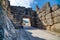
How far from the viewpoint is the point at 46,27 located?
9.31 m

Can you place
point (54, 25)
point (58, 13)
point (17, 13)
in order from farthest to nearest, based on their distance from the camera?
point (17, 13)
point (54, 25)
point (58, 13)

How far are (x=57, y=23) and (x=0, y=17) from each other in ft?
18.1

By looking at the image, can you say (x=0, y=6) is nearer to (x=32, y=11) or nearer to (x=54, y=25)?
(x=54, y=25)

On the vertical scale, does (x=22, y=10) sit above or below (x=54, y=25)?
above

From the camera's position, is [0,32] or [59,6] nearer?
[0,32]

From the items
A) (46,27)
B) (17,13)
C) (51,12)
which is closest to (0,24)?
(51,12)

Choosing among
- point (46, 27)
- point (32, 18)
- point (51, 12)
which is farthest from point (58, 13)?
point (32, 18)

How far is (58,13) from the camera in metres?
7.25

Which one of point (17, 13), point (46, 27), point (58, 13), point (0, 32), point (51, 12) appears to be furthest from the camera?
point (17, 13)

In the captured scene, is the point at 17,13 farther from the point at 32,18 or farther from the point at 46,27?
the point at 46,27

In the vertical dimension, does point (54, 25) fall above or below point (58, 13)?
below

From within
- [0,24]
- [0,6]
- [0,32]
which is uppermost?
[0,6]

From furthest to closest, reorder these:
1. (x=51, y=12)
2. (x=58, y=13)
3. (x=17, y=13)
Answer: (x=17, y=13), (x=51, y=12), (x=58, y=13)

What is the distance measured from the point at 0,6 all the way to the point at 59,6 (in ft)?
19.0
